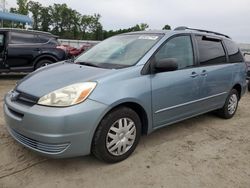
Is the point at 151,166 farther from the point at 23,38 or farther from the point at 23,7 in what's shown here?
the point at 23,7

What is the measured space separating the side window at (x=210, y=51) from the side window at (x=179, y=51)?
260mm

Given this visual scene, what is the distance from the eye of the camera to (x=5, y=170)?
121 inches

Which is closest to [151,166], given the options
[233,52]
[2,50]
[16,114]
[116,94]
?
[116,94]

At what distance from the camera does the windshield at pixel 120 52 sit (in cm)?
367

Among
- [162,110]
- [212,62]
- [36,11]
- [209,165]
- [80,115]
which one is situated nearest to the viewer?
[80,115]

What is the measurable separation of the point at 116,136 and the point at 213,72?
7.42 feet

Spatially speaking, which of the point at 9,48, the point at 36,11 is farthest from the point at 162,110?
the point at 36,11

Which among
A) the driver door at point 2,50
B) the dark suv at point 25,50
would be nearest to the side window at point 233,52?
the dark suv at point 25,50

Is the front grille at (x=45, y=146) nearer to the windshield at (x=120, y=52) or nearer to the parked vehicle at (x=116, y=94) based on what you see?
A: the parked vehicle at (x=116, y=94)

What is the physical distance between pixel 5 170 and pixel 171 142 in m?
2.22

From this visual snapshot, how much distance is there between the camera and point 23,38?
350 inches

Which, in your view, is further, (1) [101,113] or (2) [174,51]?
(2) [174,51]

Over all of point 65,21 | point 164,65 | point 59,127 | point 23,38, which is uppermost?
point 65,21

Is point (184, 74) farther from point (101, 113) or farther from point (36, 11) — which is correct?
point (36, 11)
